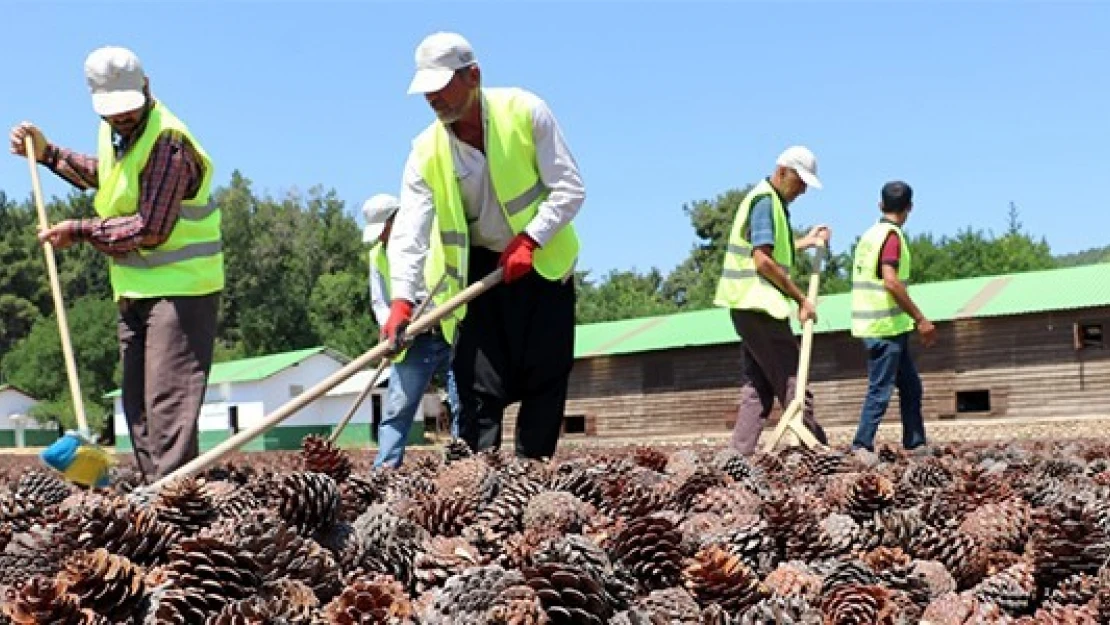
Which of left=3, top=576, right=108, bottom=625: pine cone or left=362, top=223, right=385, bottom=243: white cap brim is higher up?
left=362, top=223, right=385, bottom=243: white cap brim

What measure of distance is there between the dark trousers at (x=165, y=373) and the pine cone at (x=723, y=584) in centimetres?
376

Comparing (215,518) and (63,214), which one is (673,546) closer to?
(215,518)

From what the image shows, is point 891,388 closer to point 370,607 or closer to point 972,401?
point 370,607

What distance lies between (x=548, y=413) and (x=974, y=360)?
28564 mm

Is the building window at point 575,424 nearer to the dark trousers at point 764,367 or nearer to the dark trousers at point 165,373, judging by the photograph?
the dark trousers at point 764,367

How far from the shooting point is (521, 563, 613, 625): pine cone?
1751mm

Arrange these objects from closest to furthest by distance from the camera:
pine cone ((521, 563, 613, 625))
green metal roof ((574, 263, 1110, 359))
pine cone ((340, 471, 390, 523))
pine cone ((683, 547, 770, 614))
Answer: pine cone ((521, 563, 613, 625)), pine cone ((683, 547, 770, 614)), pine cone ((340, 471, 390, 523)), green metal roof ((574, 263, 1110, 359))

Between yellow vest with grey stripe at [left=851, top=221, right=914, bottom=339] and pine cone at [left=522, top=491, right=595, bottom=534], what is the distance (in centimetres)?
640

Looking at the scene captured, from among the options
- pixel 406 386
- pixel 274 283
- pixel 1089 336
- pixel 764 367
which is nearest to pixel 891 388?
pixel 764 367

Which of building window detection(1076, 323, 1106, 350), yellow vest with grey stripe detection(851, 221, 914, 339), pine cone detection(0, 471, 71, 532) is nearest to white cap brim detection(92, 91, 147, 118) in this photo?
pine cone detection(0, 471, 71, 532)

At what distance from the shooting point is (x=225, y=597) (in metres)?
1.94

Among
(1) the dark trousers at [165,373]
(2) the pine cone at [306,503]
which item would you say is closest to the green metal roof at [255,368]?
(1) the dark trousers at [165,373]

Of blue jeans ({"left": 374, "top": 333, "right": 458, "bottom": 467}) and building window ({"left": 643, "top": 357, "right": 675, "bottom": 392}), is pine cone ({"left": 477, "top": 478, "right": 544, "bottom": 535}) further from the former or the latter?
building window ({"left": 643, "top": 357, "right": 675, "bottom": 392})

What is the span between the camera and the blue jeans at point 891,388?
8.70m
